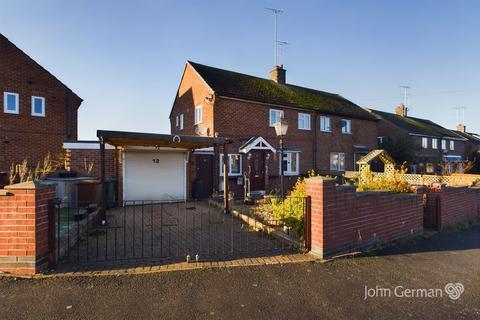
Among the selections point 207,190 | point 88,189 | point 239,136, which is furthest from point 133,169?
point 239,136

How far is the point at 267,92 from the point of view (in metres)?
18.0

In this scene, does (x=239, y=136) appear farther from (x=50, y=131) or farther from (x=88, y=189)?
(x=50, y=131)

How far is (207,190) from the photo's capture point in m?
13.6

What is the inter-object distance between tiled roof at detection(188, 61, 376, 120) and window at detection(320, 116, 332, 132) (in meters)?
0.51

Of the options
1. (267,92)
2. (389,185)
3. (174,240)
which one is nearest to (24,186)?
(174,240)

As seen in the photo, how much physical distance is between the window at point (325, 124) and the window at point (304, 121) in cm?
129

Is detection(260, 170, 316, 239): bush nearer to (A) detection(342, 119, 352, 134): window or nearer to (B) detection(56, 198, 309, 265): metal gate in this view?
(B) detection(56, 198, 309, 265): metal gate

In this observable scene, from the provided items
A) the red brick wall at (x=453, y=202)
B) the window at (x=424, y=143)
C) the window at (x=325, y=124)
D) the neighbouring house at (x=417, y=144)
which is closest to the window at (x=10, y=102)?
the window at (x=325, y=124)

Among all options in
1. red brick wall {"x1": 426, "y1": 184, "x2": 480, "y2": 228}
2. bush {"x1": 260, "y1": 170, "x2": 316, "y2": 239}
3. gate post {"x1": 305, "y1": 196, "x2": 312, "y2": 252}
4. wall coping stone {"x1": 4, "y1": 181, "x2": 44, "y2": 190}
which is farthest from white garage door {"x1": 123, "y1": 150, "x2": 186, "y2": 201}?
red brick wall {"x1": 426, "y1": 184, "x2": 480, "y2": 228}

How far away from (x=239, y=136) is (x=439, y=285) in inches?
478

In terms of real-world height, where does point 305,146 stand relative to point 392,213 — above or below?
above

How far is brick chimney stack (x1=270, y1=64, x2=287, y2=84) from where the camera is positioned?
21.4 m

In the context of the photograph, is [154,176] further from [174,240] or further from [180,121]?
[180,121]

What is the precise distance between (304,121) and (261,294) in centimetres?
1595
